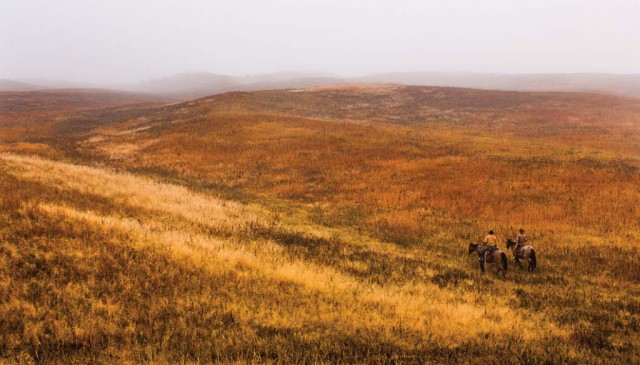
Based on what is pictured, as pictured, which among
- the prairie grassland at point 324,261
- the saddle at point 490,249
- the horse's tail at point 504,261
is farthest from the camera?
the saddle at point 490,249

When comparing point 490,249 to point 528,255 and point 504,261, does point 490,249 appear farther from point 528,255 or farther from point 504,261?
point 528,255

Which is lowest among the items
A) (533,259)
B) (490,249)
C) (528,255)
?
(533,259)

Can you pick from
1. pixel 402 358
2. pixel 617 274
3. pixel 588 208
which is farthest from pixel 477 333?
pixel 588 208

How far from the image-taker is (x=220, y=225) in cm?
1395

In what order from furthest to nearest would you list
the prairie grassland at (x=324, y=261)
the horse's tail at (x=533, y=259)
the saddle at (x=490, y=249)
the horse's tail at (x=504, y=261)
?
1. the horse's tail at (x=533, y=259)
2. the saddle at (x=490, y=249)
3. the horse's tail at (x=504, y=261)
4. the prairie grassland at (x=324, y=261)

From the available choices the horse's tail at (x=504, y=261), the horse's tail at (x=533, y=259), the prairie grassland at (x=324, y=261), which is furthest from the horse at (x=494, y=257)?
the horse's tail at (x=533, y=259)

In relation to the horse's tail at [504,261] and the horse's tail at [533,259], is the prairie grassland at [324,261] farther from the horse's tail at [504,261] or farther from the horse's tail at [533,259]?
the horse's tail at [504,261]

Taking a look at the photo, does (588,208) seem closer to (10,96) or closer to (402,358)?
(402,358)

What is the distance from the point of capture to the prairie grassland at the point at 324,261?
20.9ft

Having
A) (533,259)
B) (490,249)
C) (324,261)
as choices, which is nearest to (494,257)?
(490,249)

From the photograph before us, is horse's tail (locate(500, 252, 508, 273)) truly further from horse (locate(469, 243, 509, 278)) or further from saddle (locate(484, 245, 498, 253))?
saddle (locate(484, 245, 498, 253))

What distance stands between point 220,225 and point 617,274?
538 inches

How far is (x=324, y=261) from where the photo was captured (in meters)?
11.2

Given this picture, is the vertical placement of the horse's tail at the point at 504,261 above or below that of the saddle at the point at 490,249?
below
